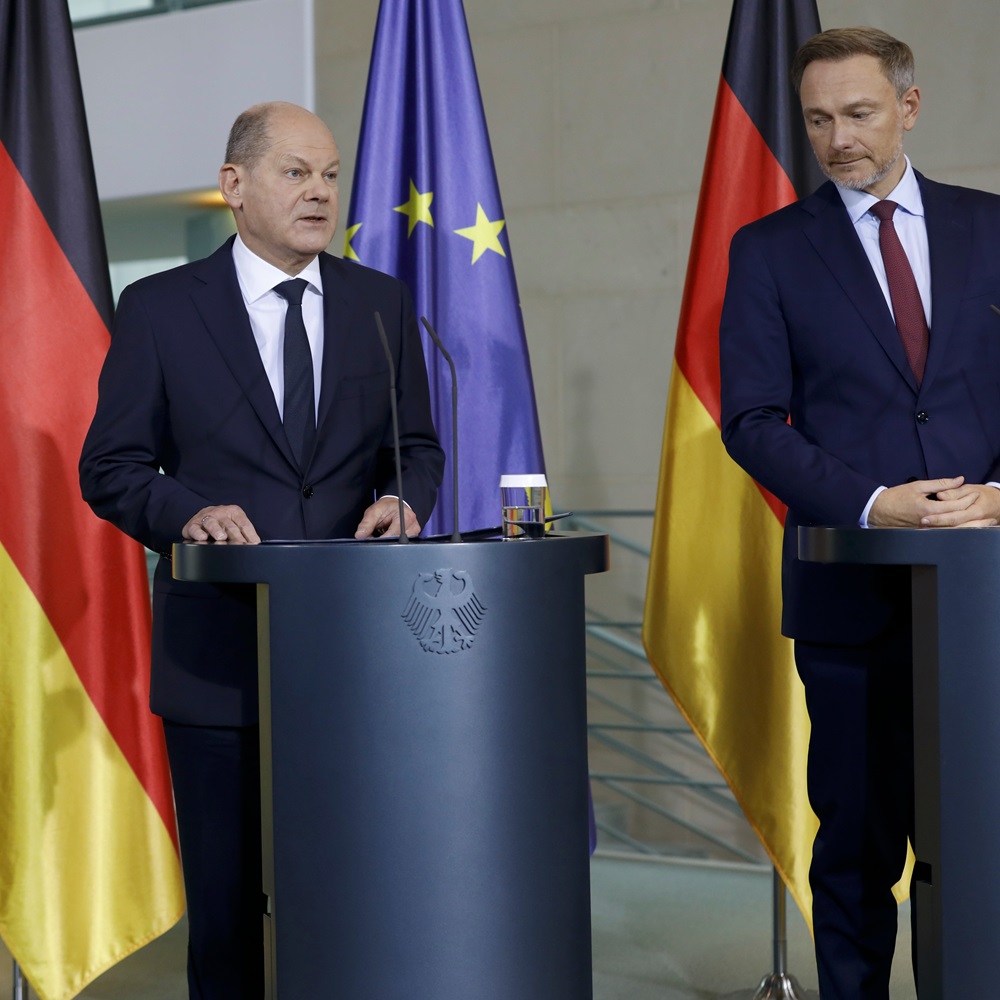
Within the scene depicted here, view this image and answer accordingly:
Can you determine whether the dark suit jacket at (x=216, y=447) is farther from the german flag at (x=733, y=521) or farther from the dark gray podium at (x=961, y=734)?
the german flag at (x=733, y=521)

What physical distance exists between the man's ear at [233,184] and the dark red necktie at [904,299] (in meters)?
1.09

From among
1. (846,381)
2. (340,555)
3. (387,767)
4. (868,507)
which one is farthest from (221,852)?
(846,381)

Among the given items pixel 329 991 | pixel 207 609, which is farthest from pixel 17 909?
pixel 329 991

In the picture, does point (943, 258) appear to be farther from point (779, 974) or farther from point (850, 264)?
point (779, 974)

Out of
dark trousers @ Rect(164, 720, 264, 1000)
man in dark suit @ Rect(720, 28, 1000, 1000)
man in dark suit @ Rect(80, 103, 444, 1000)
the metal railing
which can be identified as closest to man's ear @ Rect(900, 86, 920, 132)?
man in dark suit @ Rect(720, 28, 1000, 1000)

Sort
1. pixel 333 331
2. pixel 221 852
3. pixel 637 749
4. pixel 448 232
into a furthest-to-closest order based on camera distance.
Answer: pixel 637 749
pixel 448 232
pixel 333 331
pixel 221 852

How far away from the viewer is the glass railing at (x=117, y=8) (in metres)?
5.18

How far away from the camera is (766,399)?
2201 millimetres

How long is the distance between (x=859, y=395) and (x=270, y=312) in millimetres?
994

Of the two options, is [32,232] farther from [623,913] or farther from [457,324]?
[623,913]

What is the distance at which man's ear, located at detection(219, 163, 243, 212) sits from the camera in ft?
7.47

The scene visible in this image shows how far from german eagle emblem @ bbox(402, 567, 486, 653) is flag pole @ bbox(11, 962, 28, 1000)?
1.78 metres

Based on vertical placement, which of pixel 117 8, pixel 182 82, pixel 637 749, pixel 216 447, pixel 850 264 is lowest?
pixel 637 749

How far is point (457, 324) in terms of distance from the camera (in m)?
3.24
